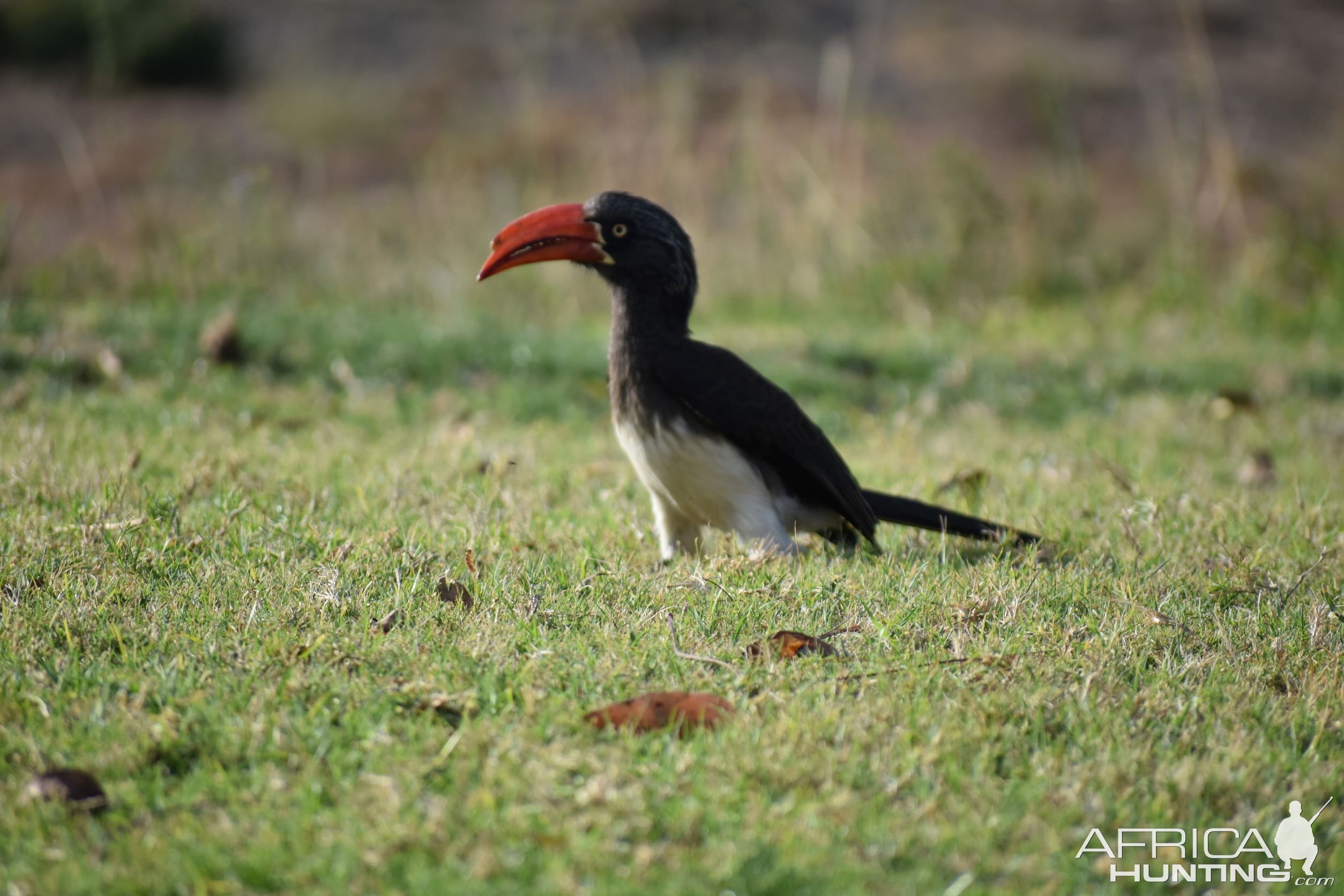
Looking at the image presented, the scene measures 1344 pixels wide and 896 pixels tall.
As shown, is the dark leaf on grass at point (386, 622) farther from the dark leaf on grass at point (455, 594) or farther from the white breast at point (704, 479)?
the white breast at point (704, 479)

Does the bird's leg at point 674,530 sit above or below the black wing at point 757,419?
below

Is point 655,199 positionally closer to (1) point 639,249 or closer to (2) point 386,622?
(1) point 639,249

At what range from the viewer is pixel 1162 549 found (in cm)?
415

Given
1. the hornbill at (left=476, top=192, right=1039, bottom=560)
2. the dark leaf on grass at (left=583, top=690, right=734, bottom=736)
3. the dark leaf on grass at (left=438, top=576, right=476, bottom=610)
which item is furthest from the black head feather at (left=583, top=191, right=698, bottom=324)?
the dark leaf on grass at (left=583, top=690, right=734, bottom=736)

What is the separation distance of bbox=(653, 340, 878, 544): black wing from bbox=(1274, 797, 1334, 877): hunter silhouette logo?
6.18 ft

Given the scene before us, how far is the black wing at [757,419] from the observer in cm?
415

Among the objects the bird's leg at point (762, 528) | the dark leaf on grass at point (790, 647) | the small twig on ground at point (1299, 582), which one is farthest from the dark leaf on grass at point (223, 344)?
the small twig on ground at point (1299, 582)

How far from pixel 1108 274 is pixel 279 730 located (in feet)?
28.3

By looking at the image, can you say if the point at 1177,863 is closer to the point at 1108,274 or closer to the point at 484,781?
the point at 484,781

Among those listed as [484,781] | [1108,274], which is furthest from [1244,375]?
[484,781]

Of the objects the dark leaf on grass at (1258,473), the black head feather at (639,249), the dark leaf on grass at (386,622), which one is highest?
the black head feather at (639,249)

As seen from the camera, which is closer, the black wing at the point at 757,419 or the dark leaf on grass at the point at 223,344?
the black wing at the point at 757,419

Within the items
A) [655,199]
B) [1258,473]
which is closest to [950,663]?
[1258,473]

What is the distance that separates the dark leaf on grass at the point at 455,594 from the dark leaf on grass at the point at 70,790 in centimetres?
114
